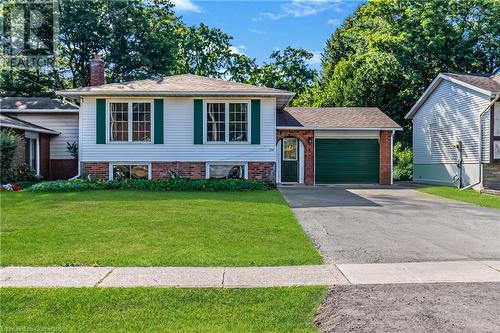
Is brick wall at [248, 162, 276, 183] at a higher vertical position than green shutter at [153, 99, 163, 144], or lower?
lower

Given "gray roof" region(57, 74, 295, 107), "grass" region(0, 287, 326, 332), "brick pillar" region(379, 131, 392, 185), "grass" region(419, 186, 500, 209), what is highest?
"gray roof" region(57, 74, 295, 107)

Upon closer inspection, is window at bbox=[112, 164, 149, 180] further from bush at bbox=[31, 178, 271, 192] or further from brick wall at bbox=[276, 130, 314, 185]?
brick wall at bbox=[276, 130, 314, 185]

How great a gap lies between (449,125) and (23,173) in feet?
63.6

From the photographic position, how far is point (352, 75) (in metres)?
31.3

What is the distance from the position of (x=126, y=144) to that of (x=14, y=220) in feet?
26.7

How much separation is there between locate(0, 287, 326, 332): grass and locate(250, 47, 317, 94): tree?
128ft

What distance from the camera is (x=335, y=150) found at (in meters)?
20.0

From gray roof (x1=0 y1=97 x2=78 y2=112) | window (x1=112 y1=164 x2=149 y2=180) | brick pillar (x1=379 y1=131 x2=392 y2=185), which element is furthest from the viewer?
gray roof (x1=0 y1=97 x2=78 y2=112)

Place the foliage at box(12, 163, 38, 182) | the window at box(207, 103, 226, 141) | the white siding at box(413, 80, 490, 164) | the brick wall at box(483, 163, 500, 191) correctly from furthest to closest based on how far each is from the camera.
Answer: the white siding at box(413, 80, 490, 164)
the brick wall at box(483, 163, 500, 191)
the foliage at box(12, 163, 38, 182)
the window at box(207, 103, 226, 141)

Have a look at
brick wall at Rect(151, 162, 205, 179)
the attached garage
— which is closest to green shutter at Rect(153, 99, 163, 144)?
brick wall at Rect(151, 162, 205, 179)

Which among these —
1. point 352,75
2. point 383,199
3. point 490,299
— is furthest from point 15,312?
point 352,75

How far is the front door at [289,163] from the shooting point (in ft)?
64.5

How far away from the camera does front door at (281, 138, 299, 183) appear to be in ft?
64.5

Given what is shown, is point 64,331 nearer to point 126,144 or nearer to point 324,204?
point 324,204
